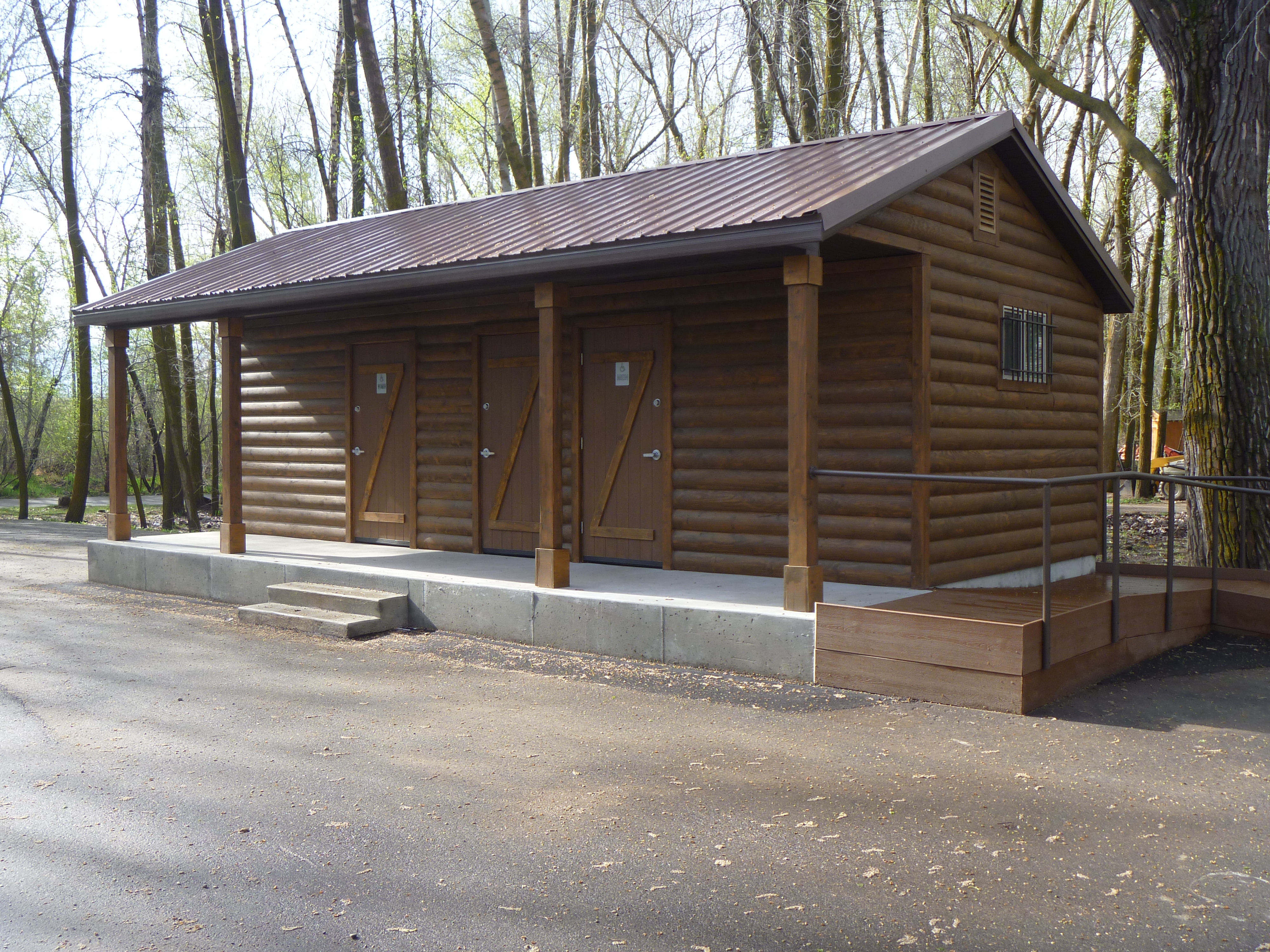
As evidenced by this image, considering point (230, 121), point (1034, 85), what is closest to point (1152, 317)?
point (1034, 85)

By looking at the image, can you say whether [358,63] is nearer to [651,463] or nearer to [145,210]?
[145,210]

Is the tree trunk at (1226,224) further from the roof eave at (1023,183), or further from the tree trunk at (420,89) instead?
the tree trunk at (420,89)

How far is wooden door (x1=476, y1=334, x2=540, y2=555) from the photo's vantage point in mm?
10359

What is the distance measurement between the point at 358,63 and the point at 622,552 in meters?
18.1

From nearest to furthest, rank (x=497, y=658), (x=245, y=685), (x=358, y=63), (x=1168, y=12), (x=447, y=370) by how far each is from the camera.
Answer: (x=245, y=685) < (x=497, y=658) < (x=1168, y=12) < (x=447, y=370) < (x=358, y=63)

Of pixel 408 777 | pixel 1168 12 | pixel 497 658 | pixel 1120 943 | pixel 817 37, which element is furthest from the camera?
pixel 817 37

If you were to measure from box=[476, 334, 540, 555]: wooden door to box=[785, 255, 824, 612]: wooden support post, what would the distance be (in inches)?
154

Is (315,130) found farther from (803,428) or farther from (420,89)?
(803,428)

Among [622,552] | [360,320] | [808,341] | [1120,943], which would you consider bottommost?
[1120,943]

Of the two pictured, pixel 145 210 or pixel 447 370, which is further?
pixel 145 210

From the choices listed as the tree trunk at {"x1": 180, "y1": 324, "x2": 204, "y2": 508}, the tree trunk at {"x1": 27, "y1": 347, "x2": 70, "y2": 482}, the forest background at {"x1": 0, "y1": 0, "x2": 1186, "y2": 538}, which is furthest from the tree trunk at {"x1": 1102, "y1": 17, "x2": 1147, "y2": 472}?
the tree trunk at {"x1": 27, "y1": 347, "x2": 70, "y2": 482}

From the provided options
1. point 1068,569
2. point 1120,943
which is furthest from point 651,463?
point 1120,943

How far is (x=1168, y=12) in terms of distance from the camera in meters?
8.96

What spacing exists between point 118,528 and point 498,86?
29.4 feet
